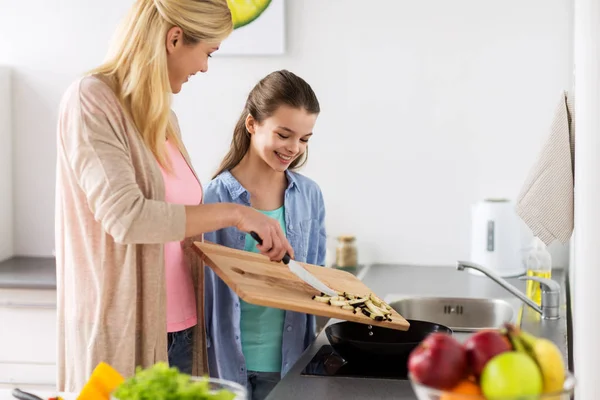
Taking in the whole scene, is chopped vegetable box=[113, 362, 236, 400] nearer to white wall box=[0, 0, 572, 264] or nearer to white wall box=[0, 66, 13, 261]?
white wall box=[0, 0, 572, 264]

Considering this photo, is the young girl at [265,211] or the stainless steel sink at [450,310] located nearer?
the young girl at [265,211]

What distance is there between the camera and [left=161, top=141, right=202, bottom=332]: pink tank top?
1.74 meters

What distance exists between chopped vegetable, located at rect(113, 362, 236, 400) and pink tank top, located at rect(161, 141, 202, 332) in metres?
0.79

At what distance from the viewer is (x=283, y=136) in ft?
6.51

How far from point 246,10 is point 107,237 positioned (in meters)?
1.64

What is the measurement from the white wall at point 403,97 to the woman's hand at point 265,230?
1.41 metres

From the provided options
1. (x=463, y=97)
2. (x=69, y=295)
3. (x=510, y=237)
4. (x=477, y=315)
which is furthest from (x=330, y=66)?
(x=69, y=295)

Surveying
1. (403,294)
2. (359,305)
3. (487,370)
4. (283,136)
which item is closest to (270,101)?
(283,136)

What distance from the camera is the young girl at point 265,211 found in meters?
1.96

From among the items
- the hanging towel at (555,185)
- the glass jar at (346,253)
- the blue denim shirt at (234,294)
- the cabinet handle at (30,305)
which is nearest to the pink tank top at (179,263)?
the blue denim shirt at (234,294)

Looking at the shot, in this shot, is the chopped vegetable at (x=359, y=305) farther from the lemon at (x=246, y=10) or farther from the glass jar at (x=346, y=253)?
the lemon at (x=246, y=10)

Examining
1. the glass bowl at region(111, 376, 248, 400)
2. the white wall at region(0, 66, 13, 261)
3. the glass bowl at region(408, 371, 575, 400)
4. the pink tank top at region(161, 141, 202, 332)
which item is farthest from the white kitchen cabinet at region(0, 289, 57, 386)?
the glass bowl at region(408, 371, 575, 400)

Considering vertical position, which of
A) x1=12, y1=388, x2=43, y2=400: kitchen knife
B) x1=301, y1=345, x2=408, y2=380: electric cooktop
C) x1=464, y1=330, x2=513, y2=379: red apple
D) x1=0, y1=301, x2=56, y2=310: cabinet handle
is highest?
x1=464, y1=330, x2=513, y2=379: red apple

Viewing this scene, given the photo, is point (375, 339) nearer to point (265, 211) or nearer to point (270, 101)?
point (265, 211)
